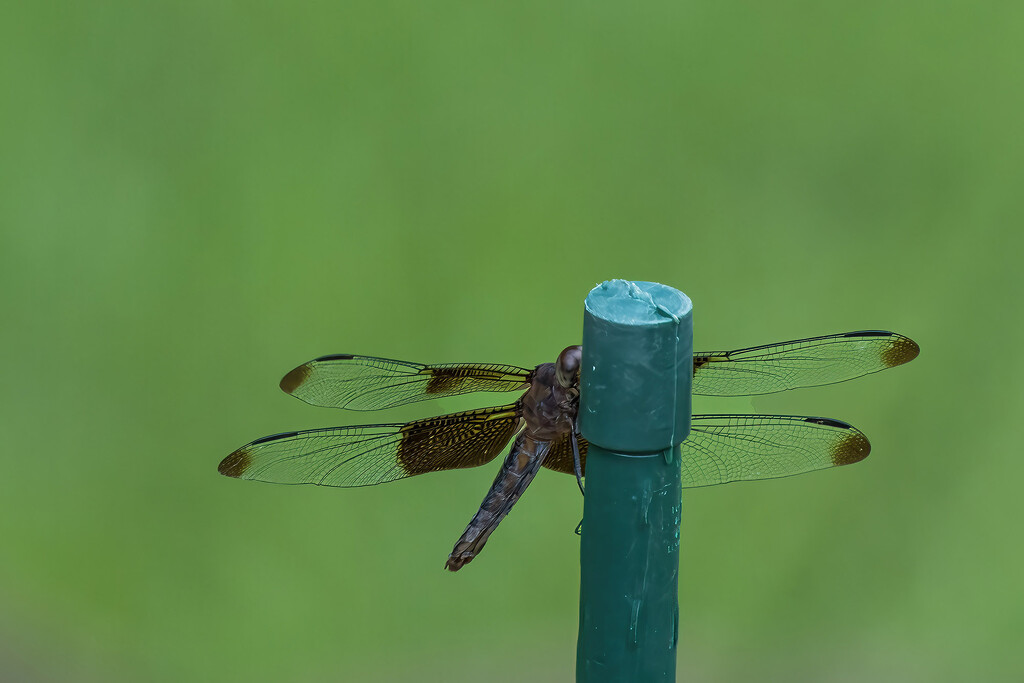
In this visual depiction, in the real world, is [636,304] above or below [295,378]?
above

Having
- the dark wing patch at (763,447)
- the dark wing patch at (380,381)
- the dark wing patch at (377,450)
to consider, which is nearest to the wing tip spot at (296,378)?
the dark wing patch at (380,381)

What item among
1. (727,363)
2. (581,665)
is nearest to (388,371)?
(727,363)

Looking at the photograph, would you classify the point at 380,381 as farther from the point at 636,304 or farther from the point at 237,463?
the point at 636,304

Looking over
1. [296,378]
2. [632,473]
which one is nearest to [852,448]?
[632,473]

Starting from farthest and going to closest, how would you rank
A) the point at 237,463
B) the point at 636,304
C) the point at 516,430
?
the point at 516,430, the point at 237,463, the point at 636,304

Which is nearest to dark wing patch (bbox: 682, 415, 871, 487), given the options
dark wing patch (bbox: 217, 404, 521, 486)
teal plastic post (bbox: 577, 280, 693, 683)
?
dark wing patch (bbox: 217, 404, 521, 486)
